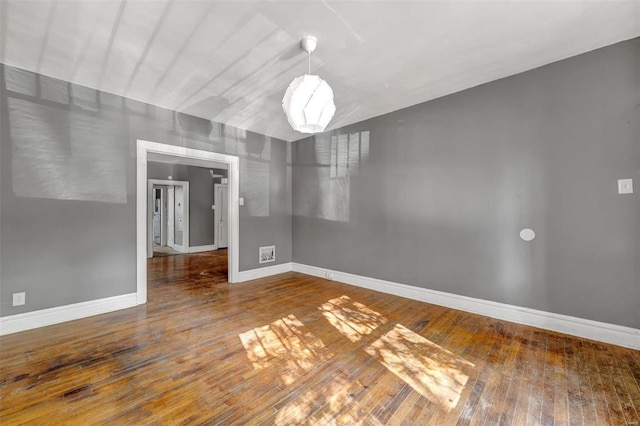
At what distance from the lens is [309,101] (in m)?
2.10

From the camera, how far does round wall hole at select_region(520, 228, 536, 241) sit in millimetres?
3092

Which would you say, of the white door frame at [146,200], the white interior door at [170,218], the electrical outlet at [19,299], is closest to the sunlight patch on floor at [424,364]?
the white door frame at [146,200]

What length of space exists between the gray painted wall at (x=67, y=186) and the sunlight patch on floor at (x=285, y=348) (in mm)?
2081

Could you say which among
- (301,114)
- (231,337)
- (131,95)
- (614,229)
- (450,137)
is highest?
(131,95)

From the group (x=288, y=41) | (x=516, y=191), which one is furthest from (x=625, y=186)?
(x=288, y=41)

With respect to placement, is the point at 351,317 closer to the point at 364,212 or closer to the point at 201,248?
the point at 364,212

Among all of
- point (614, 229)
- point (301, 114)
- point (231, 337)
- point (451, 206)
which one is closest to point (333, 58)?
point (301, 114)

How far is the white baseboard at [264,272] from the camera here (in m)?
4.87

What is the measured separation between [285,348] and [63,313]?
2649 millimetres

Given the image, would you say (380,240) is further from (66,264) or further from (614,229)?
(66,264)

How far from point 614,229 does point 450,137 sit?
1935mm

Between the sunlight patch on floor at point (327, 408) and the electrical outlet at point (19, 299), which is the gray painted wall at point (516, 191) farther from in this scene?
the electrical outlet at point (19, 299)

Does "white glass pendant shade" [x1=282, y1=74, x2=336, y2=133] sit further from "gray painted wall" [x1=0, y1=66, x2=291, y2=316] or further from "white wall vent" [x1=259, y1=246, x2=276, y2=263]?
"white wall vent" [x1=259, y1=246, x2=276, y2=263]

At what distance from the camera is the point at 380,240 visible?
438 cm
